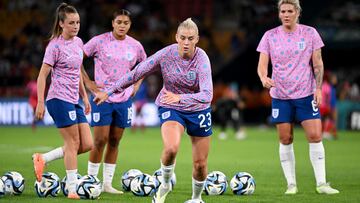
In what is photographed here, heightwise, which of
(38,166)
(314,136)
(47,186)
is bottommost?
(47,186)

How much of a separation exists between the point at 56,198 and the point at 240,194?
8.69 feet

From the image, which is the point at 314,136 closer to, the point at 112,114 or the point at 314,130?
the point at 314,130

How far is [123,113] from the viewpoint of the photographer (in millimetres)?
11797

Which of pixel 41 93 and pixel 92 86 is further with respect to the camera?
pixel 92 86

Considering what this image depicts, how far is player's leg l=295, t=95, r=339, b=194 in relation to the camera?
11430mm

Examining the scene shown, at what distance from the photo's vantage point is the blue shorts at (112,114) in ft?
38.1

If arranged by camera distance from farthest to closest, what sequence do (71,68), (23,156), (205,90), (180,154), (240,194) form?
(180,154) < (23,156) < (240,194) < (71,68) < (205,90)

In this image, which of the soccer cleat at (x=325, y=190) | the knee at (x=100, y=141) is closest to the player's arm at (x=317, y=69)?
the soccer cleat at (x=325, y=190)

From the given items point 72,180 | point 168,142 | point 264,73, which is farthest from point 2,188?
point 264,73

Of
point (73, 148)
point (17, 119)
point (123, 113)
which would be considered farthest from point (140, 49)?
point (17, 119)

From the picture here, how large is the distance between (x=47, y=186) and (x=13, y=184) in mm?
487

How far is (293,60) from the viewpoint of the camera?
37.4 ft

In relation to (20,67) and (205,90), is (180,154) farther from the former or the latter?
(20,67)

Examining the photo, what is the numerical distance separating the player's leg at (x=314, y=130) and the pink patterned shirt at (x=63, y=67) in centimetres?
320
